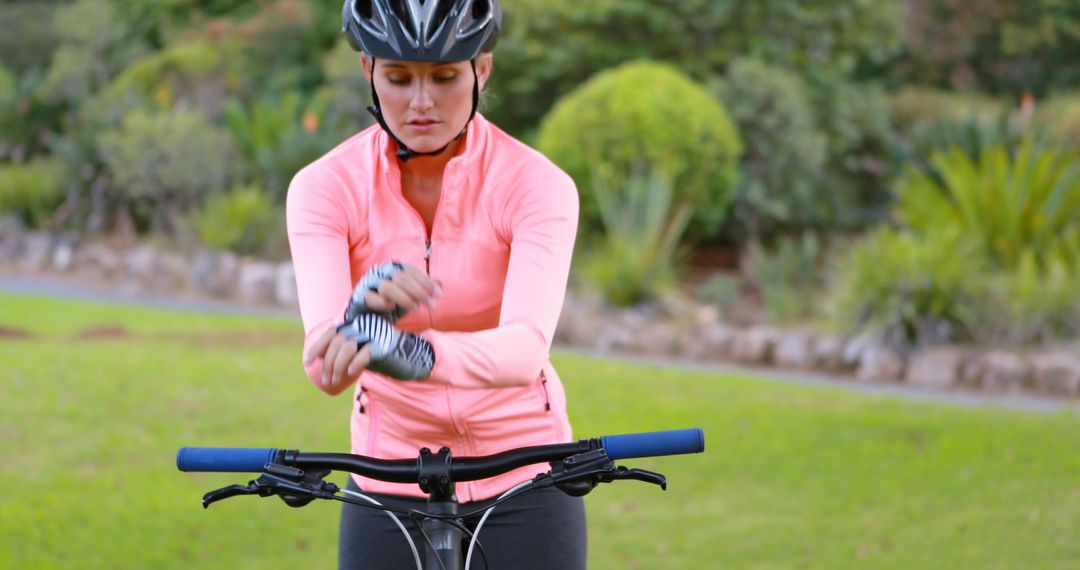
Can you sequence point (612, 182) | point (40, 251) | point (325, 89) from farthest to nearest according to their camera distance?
point (325, 89) → point (40, 251) → point (612, 182)

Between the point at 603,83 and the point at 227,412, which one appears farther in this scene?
the point at 603,83

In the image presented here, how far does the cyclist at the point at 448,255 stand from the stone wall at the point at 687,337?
8.60 meters

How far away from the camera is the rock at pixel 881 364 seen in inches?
433

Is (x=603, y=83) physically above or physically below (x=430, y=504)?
above

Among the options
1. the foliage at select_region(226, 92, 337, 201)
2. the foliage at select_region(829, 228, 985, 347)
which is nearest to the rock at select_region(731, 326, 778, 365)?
the foliage at select_region(829, 228, 985, 347)

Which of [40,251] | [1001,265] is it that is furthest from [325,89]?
[1001,265]

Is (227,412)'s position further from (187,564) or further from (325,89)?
(325,89)

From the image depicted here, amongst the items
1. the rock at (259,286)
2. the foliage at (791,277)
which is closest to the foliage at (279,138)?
the rock at (259,286)

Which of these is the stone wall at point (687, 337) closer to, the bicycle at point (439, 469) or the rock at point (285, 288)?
the rock at point (285, 288)

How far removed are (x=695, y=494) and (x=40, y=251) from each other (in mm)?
12404

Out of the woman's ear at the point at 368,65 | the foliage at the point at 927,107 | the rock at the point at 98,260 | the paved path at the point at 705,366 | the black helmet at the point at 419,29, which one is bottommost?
the paved path at the point at 705,366

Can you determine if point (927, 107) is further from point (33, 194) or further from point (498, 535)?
point (498, 535)

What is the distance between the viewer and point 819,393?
988 centimetres

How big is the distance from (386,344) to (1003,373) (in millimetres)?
9601
